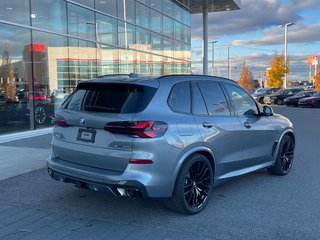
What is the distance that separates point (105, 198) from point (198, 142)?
5.44 feet

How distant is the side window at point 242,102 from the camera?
5.53 metres

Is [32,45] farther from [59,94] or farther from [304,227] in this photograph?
[304,227]

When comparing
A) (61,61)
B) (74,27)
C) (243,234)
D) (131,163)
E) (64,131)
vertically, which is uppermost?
(74,27)

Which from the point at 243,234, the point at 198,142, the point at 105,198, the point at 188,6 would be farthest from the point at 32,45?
the point at 188,6

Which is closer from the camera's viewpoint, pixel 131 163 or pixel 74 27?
pixel 131 163

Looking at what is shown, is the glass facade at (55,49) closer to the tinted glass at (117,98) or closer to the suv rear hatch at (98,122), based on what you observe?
the suv rear hatch at (98,122)

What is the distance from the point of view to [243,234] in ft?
13.2

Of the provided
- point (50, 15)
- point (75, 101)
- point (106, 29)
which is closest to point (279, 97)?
point (106, 29)

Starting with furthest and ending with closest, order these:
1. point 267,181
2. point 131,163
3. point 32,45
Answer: point 32,45 < point 267,181 < point 131,163

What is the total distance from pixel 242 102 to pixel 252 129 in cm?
45

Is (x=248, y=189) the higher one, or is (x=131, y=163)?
(x=131, y=163)

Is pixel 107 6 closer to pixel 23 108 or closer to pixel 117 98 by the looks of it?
pixel 23 108

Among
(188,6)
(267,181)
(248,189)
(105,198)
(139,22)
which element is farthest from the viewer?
(188,6)

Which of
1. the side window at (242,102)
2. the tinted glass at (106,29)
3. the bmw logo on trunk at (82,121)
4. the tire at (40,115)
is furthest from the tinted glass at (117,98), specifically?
the tinted glass at (106,29)
